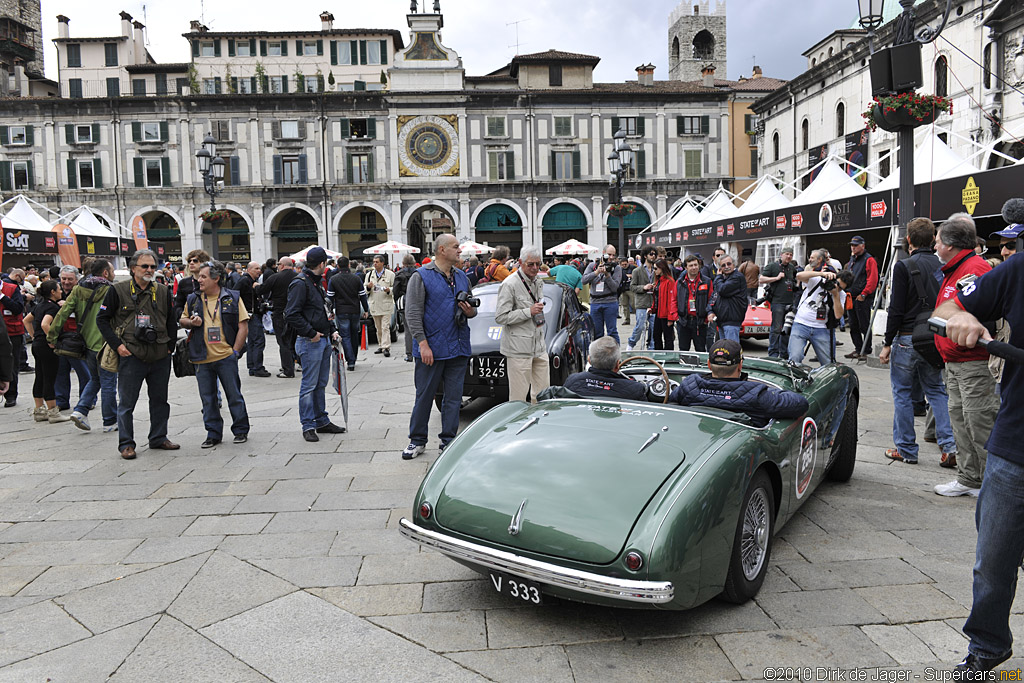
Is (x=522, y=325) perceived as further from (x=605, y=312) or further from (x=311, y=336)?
(x=605, y=312)

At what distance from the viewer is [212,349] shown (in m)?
→ 6.75

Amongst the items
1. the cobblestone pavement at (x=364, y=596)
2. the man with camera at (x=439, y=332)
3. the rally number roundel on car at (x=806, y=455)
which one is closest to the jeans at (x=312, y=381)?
the cobblestone pavement at (x=364, y=596)

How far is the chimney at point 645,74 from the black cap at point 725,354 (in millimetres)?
47412

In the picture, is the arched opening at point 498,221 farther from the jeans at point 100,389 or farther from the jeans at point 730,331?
the jeans at point 100,389

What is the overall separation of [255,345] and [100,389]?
3985mm

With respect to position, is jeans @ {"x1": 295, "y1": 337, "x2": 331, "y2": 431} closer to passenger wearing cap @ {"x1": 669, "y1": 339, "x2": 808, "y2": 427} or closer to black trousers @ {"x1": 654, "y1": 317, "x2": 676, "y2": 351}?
passenger wearing cap @ {"x1": 669, "y1": 339, "x2": 808, "y2": 427}

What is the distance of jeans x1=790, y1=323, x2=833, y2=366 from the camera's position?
880cm

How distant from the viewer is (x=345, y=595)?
3.58 metres

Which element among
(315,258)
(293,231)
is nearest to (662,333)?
(315,258)

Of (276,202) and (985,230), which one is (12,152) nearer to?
(276,202)

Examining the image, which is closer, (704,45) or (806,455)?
(806,455)

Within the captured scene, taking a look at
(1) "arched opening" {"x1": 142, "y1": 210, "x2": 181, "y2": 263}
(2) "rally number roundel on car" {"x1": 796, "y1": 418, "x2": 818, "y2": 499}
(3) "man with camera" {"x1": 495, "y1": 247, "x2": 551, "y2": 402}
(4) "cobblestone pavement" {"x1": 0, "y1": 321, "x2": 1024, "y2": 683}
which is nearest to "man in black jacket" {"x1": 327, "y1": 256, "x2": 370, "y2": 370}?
(3) "man with camera" {"x1": 495, "y1": 247, "x2": 551, "y2": 402}

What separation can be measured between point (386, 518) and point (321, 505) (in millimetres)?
568

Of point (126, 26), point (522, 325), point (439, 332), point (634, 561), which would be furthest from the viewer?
point (126, 26)
